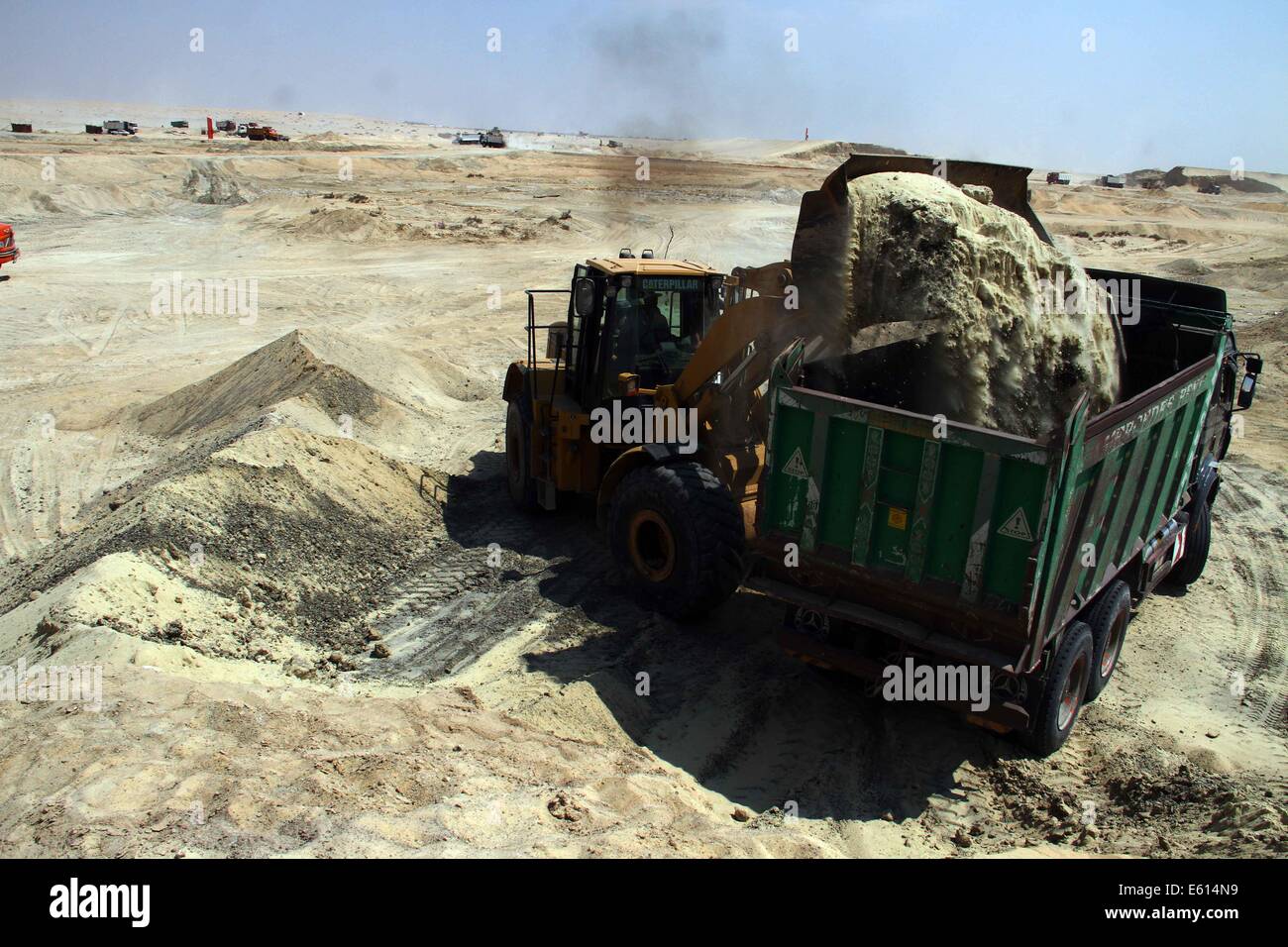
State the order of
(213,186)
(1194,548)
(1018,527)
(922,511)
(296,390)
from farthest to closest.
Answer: (213,186), (296,390), (1194,548), (922,511), (1018,527)

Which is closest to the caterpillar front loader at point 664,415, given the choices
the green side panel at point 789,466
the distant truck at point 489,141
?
the green side panel at point 789,466

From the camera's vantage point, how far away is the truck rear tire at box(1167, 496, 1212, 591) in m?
8.66

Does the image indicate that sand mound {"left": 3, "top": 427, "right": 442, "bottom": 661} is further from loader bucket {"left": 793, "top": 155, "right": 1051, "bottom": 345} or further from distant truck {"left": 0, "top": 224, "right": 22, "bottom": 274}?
distant truck {"left": 0, "top": 224, "right": 22, "bottom": 274}

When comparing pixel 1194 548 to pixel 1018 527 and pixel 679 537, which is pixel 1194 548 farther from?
pixel 679 537

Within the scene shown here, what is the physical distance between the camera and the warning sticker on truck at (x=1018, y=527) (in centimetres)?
521

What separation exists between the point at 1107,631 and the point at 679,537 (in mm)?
3119

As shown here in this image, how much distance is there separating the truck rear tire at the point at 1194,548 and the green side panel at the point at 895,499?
431 centimetres

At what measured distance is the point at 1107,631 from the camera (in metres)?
6.49

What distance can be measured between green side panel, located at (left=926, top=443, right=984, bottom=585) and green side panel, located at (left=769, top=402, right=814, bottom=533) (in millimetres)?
908

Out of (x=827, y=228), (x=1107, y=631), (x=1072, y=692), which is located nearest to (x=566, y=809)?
(x=1072, y=692)

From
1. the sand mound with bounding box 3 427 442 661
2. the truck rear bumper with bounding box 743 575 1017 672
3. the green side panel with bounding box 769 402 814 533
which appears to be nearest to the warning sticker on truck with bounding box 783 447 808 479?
the green side panel with bounding box 769 402 814 533
